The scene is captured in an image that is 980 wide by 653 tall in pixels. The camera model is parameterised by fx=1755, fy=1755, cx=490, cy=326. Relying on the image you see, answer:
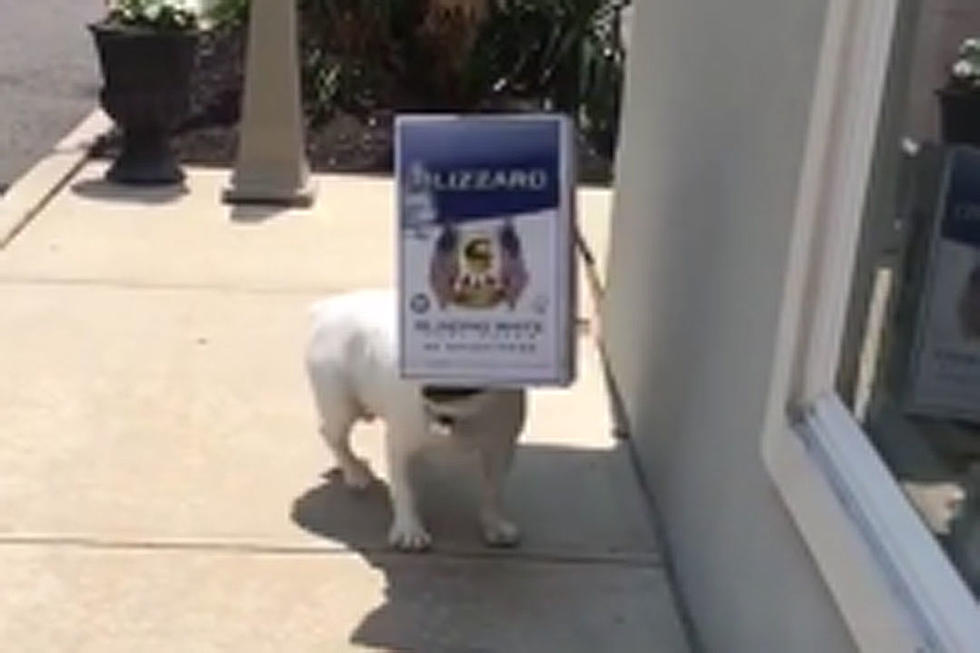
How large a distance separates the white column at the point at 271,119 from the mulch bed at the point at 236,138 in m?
0.71

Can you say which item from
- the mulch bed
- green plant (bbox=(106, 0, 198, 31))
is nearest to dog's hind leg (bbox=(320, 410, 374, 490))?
green plant (bbox=(106, 0, 198, 31))

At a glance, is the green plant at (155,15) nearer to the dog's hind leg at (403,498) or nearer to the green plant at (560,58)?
the green plant at (560,58)

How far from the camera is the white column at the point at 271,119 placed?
25.4 feet

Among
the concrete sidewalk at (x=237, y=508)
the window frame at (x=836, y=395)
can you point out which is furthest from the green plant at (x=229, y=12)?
the window frame at (x=836, y=395)

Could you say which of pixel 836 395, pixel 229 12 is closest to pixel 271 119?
pixel 229 12

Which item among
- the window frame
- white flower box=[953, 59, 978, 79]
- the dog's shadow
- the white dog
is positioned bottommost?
the dog's shadow

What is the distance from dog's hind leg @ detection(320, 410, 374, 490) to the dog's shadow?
30 millimetres

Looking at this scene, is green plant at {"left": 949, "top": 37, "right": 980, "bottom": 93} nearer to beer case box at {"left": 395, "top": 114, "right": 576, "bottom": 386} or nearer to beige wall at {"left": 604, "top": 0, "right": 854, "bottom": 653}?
beige wall at {"left": 604, "top": 0, "right": 854, "bottom": 653}

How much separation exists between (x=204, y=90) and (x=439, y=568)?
5906mm

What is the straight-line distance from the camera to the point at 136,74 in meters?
7.86

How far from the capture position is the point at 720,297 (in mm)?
4000

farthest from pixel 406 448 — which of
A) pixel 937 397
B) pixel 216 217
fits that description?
pixel 216 217

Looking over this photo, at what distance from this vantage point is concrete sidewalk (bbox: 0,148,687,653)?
3.92m

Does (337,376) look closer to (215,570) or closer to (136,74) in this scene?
(215,570)
